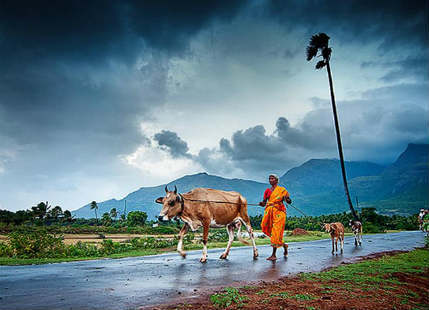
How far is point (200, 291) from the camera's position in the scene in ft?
18.9

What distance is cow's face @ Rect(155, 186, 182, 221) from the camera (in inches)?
401

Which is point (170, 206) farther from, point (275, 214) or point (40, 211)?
point (40, 211)

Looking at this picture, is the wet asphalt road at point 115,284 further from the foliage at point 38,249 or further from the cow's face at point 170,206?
the foliage at point 38,249

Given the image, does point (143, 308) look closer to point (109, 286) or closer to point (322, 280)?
point (109, 286)

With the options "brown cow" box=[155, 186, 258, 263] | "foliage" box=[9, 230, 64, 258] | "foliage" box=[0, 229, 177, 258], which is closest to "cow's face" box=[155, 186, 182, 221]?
"brown cow" box=[155, 186, 258, 263]

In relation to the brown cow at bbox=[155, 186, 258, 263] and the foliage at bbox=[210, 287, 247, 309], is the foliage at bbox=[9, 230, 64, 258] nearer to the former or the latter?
the brown cow at bbox=[155, 186, 258, 263]

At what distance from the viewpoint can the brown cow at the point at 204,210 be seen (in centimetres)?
1038

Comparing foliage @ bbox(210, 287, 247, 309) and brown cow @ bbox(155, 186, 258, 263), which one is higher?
brown cow @ bbox(155, 186, 258, 263)

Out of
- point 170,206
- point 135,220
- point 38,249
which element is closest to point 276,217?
point 170,206

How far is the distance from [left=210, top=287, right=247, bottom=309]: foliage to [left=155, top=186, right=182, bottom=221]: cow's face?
5.15 metres

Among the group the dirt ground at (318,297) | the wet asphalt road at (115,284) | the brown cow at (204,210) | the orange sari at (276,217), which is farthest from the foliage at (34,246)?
the dirt ground at (318,297)

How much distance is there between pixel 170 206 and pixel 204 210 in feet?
4.15

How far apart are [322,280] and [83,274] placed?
5968mm

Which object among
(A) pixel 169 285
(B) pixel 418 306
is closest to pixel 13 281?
(A) pixel 169 285
